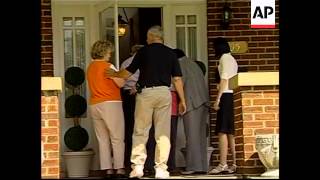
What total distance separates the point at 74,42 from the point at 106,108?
91.1 inches

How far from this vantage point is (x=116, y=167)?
9.08 m

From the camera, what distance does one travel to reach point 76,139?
10352 mm

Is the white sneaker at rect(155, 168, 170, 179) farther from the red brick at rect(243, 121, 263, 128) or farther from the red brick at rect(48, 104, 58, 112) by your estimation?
the red brick at rect(48, 104, 58, 112)

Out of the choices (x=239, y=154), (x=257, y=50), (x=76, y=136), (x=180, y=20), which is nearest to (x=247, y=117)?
(x=239, y=154)

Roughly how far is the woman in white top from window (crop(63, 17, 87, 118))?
7.30 feet

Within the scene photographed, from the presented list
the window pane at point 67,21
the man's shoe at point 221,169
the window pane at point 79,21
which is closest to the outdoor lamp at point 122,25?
the window pane at point 79,21

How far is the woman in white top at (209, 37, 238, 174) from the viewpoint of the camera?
9.38 meters

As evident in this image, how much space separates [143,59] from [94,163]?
2.37m

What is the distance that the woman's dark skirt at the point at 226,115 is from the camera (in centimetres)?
948

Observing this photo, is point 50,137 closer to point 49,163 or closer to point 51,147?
point 51,147

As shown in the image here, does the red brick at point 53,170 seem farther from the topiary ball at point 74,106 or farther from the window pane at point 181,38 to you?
the window pane at point 181,38

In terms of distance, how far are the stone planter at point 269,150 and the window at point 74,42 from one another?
10.6ft
